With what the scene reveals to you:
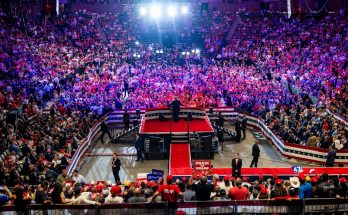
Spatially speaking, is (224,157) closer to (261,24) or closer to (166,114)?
(166,114)

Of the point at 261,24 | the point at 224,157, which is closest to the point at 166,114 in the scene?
the point at 224,157

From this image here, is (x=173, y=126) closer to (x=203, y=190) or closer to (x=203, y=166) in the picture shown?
(x=203, y=166)

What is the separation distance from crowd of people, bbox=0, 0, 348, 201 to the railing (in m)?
3.91

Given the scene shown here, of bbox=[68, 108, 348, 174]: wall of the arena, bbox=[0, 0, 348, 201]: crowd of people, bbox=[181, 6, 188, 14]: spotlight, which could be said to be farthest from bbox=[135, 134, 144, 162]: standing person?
bbox=[181, 6, 188, 14]: spotlight

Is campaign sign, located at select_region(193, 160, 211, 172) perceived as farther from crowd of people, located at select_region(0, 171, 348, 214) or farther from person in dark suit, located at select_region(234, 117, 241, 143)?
person in dark suit, located at select_region(234, 117, 241, 143)

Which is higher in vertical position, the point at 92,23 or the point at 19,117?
the point at 92,23

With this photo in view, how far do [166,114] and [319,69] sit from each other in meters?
12.5

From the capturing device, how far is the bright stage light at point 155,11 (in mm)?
42547

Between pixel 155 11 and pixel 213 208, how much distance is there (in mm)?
37348

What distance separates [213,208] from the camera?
948cm

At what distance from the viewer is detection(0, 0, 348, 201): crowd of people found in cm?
1830

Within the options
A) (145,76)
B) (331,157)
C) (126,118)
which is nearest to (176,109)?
(126,118)

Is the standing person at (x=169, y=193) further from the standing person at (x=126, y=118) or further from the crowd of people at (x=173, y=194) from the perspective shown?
the standing person at (x=126, y=118)

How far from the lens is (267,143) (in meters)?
21.9
